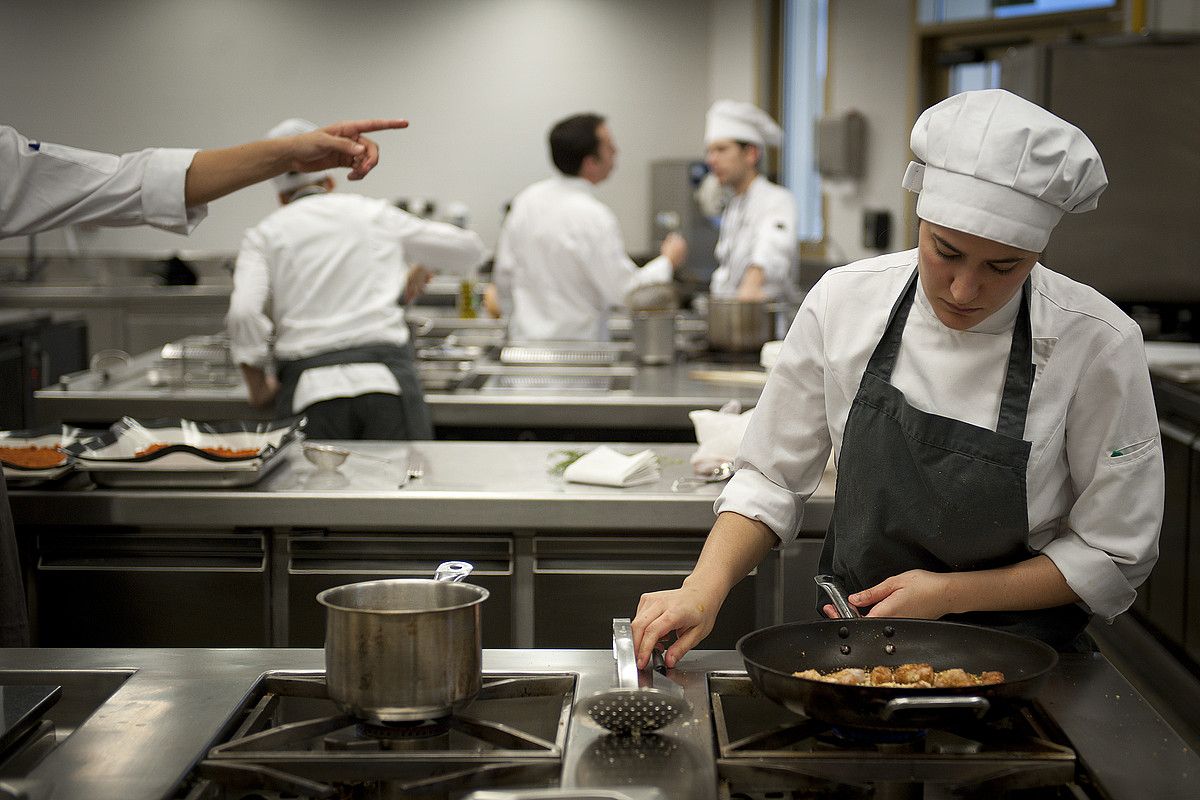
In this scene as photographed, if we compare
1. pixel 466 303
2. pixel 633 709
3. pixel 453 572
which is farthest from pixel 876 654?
pixel 466 303

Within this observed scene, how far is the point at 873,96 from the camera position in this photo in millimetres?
6461

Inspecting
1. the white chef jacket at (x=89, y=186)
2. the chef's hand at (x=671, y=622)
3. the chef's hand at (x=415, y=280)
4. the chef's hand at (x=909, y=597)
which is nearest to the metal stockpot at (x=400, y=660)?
the chef's hand at (x=671, y=622)

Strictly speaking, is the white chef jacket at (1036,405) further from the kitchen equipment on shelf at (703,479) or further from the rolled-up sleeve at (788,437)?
the kitchen equipment on shelf at (703,479)

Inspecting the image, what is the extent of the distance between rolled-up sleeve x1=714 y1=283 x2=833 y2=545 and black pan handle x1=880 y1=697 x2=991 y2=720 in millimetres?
516

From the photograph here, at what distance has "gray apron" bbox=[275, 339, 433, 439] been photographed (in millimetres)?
3588

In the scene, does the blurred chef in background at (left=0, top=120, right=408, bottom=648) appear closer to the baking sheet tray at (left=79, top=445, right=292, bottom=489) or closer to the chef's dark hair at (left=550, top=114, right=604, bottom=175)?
the baking sheet tray at (left=79, top=445, right=292, bottom=489)

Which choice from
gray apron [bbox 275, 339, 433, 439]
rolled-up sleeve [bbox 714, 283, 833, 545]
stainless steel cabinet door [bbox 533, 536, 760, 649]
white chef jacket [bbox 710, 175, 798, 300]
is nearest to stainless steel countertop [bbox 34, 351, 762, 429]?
gray apron [bbox 275, 339, 433, 439]

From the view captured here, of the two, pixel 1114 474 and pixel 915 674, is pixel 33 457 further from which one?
pixel 1114 474

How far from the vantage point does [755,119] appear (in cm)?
513

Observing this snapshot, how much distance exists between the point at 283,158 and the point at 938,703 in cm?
143

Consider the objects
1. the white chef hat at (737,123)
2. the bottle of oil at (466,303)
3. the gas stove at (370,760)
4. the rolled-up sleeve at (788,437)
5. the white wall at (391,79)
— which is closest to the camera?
the gas stove at (370,760)

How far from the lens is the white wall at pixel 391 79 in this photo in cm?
852

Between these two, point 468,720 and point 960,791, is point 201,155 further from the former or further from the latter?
point 960,791

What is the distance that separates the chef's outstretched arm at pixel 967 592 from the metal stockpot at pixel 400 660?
499mm
